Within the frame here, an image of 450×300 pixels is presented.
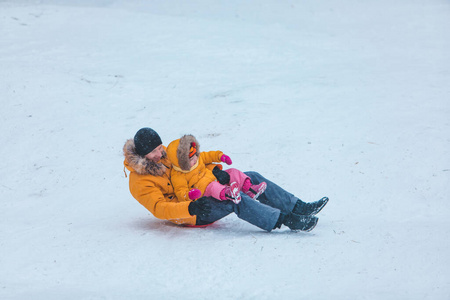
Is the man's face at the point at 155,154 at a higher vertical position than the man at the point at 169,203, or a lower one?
higher

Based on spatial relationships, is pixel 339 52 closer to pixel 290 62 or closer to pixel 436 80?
pixel 290 62

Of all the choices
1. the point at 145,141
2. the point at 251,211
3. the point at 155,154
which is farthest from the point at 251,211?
the point at 145,141

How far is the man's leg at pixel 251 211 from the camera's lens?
432cm

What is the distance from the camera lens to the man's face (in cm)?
445

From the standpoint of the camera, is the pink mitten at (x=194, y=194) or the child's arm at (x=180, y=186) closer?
the pink mitten at (x=194, y=194)

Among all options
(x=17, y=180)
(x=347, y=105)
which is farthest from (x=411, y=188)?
(x=17, y=180)

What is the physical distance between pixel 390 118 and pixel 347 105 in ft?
2.70

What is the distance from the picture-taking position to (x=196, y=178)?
4.56m

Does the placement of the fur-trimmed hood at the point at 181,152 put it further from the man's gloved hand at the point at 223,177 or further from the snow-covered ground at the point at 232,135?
the snow-covered ground at the point at 232,135

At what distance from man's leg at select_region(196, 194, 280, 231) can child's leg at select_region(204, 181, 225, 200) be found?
67 mm

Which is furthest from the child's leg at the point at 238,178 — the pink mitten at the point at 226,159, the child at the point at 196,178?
the pink mitten at the point at 226,159

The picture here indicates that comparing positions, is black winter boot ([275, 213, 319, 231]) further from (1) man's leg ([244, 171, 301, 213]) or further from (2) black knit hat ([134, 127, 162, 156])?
(2) black knit hat ([134, 127, 162, 156])

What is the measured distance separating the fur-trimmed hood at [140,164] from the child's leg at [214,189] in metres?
0.45

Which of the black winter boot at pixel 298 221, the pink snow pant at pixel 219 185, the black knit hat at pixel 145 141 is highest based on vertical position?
the black knit hat at pixel 145 141
